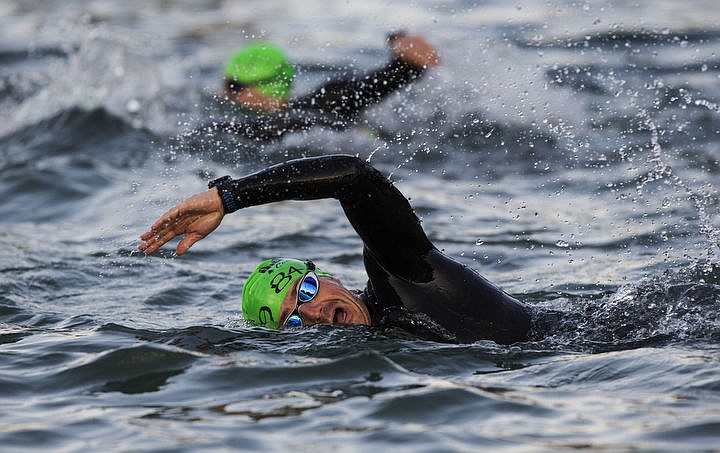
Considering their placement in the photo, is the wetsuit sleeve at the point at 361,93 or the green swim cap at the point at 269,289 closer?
the green swim cap at the point at 269,289

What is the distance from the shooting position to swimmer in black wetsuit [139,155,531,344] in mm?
5293

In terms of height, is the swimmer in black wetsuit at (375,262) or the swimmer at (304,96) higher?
the swimmer at (304,96)

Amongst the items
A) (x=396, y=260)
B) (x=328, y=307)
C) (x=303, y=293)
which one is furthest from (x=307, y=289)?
(x=396, y=260)

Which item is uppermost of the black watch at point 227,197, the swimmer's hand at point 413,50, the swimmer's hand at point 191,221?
the swimmer's hand at point 413,50

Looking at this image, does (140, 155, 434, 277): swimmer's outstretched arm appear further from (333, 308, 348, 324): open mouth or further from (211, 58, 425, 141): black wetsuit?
(211, 58, 425, 141): black wetsuit

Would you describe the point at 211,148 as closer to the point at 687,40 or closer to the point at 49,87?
the point at 49,87

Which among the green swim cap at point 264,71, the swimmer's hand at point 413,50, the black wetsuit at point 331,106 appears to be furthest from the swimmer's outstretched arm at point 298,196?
the green swim cap at point 264,71

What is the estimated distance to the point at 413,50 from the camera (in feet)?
38.4

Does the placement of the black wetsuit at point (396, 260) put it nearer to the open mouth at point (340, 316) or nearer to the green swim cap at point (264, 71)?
the open mouth at point (340, 316)

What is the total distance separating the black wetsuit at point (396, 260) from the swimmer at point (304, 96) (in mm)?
5856

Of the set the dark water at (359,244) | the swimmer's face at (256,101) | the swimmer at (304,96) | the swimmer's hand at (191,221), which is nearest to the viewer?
the dark water at (359,244)

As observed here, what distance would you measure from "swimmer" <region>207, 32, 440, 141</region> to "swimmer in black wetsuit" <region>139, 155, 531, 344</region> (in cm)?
583

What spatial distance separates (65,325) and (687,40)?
1162 cm

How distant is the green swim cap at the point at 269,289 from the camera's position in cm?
584
